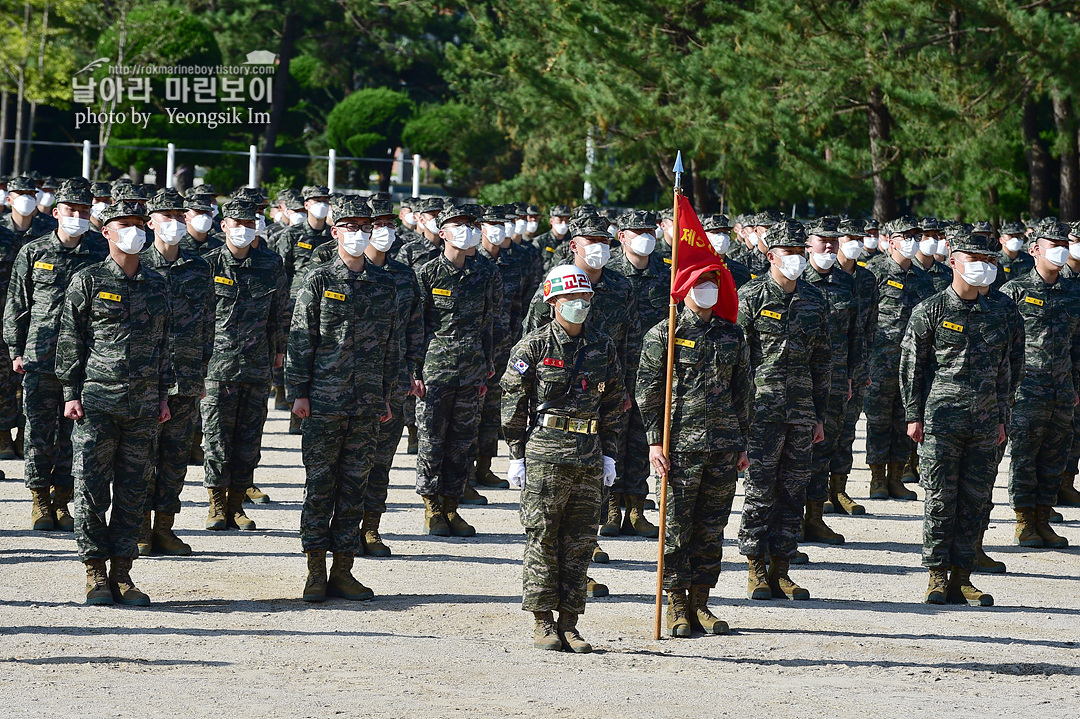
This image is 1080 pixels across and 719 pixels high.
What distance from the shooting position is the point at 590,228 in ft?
34.3

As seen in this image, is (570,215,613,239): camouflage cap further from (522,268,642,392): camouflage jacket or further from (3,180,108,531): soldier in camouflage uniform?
(3,180,108,531): soldier in camouflage uniform

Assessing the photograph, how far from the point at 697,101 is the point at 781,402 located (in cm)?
1782

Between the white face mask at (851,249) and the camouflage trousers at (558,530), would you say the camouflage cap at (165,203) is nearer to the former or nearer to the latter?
the camouflage trousers at (558,530)

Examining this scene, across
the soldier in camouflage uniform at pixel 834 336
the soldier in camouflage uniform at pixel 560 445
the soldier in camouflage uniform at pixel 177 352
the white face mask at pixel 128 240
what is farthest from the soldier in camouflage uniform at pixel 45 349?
the soldier in camouflage uniform at pixel 834 336

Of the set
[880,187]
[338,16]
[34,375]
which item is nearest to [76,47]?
[338,16]

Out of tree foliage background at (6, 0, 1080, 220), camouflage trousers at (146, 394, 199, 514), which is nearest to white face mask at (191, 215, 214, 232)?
camouflage trousers at (146, 394, 199, 514)

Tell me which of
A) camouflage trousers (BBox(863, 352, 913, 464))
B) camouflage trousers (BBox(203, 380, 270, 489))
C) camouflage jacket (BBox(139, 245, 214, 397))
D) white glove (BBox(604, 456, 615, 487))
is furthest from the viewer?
camouflage trousers (BBox(863, 352, 913, 464))

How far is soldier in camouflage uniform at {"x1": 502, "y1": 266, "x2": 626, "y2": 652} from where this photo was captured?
7875 millimetres

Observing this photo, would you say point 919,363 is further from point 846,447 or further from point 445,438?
point 445,438

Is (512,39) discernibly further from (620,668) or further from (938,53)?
(620,668)

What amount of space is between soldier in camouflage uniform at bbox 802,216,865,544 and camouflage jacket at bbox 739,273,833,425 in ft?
5.36

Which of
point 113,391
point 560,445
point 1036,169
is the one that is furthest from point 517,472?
point 1036,169

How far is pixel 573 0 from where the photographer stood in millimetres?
28109

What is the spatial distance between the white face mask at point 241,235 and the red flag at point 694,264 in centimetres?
404
